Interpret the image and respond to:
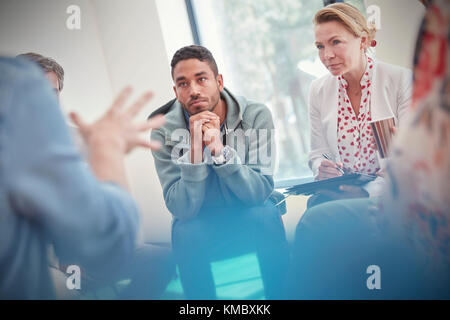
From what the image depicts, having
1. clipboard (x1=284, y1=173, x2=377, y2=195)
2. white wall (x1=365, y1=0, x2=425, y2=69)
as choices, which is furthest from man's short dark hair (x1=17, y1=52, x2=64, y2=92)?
white wall (x1=365, y1=0, x2=425, y2=69)

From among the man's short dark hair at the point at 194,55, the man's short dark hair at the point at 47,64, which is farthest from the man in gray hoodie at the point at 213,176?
the man's short dark hair at the point at 47,64

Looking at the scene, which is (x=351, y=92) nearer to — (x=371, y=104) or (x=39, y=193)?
(x=371, y=104)

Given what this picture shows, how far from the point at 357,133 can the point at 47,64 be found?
2.88 feet

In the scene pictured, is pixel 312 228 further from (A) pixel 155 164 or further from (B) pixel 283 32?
(B) pixel 283 32

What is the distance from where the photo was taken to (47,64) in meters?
0.98

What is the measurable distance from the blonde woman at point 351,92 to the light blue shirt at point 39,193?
1.84ft

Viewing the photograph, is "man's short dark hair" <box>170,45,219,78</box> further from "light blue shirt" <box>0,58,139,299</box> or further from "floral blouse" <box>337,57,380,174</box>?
"light blue shirt" <box>0,58,139,299</box>

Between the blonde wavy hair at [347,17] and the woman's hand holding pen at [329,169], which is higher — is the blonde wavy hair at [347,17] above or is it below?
above

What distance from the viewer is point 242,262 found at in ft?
2.58

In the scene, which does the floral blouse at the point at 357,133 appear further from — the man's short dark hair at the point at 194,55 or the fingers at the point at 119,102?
the fingers at the point at 119,102

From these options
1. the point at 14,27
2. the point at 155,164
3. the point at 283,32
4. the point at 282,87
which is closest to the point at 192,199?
the point at 155,164

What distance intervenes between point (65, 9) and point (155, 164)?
52 cm

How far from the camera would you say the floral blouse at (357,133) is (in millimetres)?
936
